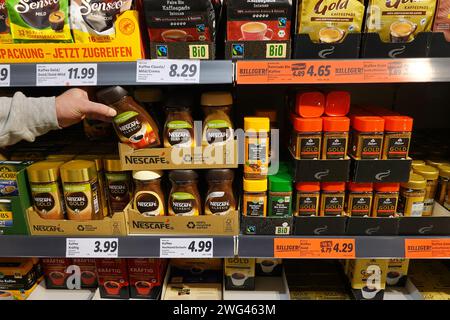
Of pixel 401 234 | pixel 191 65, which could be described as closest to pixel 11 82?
pixel 191 65

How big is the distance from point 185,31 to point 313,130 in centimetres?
50

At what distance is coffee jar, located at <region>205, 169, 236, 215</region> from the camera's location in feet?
3.74

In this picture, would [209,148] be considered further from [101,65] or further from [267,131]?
[101,65]

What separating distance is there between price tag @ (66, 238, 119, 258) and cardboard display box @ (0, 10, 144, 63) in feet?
1.93

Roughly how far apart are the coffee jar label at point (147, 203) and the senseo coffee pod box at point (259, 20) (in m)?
0.57

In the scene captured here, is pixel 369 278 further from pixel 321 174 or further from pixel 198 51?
pixel 198 51

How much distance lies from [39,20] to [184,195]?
Result: 2.28ft

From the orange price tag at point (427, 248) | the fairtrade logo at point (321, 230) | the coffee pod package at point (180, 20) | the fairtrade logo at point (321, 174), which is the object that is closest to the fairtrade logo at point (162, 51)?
the coffee pod package at point (180, 20)

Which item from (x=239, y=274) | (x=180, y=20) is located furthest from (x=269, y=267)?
(x=180, y=20)

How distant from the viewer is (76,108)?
106cm

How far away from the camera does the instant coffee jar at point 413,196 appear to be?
3.70 feet

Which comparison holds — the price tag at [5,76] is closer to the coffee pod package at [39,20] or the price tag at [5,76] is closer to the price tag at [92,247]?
the coffee pod package at [39,20]

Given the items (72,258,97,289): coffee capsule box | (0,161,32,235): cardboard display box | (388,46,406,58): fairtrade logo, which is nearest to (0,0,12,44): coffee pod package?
(0,161,32,235): cardboard display box

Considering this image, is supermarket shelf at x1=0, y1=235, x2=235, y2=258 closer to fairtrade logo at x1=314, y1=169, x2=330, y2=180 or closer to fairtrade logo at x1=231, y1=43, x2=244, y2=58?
fairtrade logo at x1=314, y1=169, x2=330, y2=180
